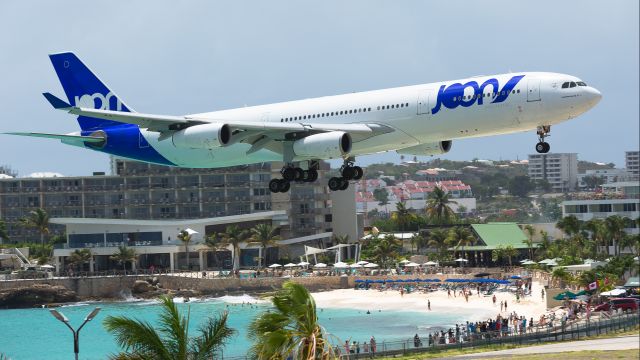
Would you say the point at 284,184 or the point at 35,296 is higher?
the point at 284,184

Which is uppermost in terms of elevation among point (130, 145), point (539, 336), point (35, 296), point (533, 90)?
point (533, 90)

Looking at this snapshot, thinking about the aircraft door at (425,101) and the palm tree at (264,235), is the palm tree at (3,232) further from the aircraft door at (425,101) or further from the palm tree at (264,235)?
the aircraft door at (425,101)

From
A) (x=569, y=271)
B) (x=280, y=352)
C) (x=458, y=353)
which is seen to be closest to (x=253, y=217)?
(x=569, y=271)

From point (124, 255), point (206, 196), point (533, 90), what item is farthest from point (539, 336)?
point (206, 196)

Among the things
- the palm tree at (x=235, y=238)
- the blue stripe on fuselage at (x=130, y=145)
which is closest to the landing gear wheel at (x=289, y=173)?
the blue stripe on fuselage at (x=130, y=145)

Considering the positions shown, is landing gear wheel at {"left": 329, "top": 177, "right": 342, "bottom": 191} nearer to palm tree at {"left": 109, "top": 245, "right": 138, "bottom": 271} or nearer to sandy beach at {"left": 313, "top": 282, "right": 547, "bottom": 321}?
sandy beach at {"left": 313, "top": 282, "right": 547, "bottom": 321}

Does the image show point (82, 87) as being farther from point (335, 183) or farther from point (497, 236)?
point (497, 236)
